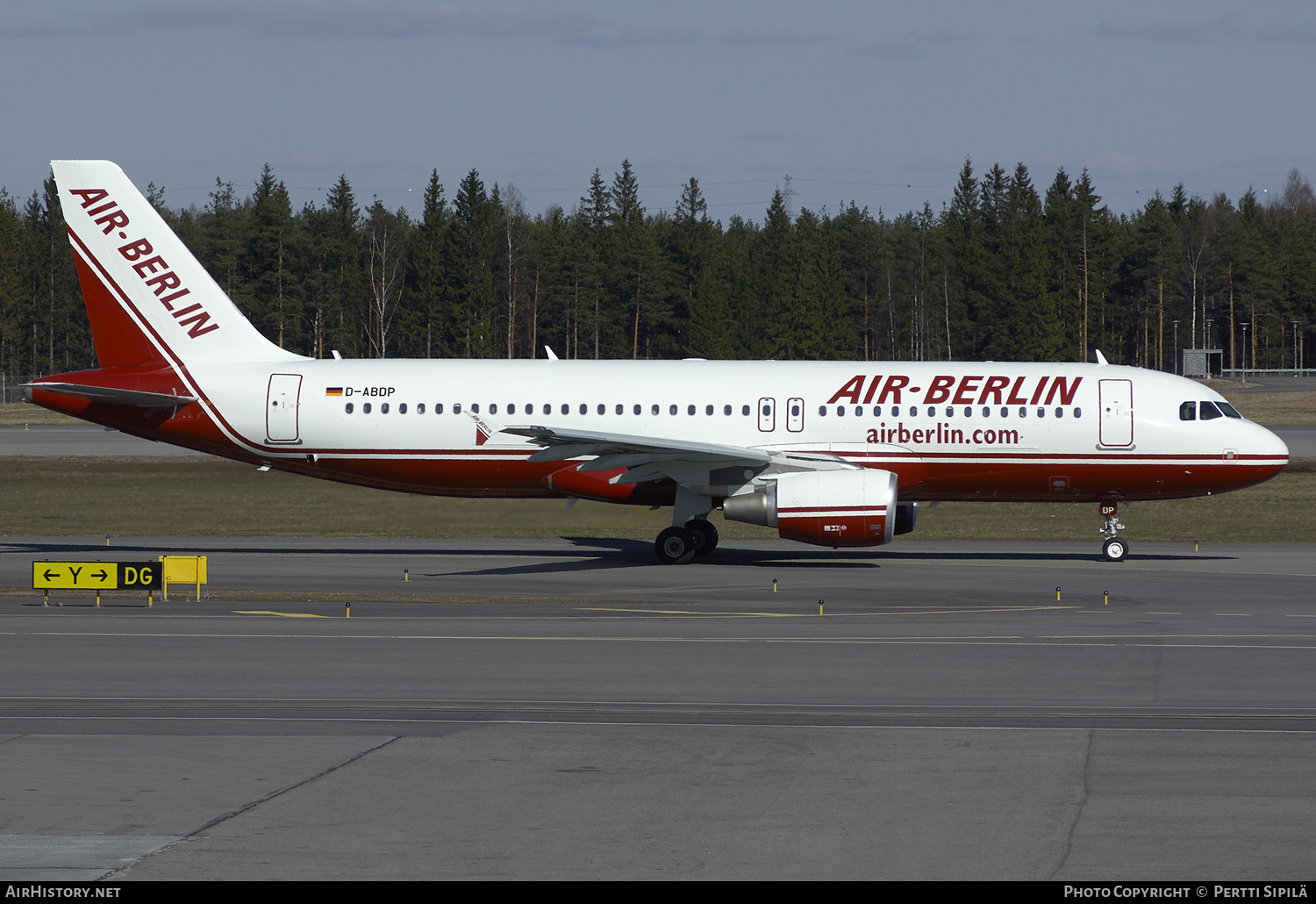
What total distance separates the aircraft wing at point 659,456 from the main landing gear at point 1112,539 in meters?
6.40

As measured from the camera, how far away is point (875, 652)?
1956 cm

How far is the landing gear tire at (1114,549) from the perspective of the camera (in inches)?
1209

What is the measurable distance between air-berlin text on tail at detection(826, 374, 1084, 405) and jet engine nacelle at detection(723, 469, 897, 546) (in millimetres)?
2574

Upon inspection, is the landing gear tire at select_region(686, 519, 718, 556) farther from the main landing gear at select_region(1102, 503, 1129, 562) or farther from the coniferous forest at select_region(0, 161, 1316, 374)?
the coniferous forest at select_region(0, 161, 1316, 374)

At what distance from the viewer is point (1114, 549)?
30.8m

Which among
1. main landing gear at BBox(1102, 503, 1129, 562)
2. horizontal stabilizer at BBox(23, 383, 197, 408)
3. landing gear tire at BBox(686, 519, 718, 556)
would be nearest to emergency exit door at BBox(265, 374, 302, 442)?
horizontal stabilizer at BBox(23, 383, 197, 408)

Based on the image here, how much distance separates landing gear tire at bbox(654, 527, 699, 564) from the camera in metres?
30.3

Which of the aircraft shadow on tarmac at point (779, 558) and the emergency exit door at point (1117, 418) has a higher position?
the emergency exit door at point (1117, 418)

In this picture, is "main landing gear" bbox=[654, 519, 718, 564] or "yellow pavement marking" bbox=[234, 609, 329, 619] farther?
"main landing gear" bbox=[654, 519, 718, 564]

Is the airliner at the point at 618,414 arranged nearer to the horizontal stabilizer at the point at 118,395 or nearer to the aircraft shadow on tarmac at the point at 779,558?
the horizontal stabilizer at the point at 118,395

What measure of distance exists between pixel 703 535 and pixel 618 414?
3315mm

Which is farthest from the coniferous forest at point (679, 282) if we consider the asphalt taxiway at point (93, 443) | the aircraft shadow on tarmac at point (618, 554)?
the aircraft shadow on tarmac at point (618, 554)

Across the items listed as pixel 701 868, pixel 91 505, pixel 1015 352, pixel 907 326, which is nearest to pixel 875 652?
pixel 701 868
